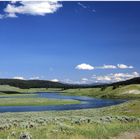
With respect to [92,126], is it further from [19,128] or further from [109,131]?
[19,128]

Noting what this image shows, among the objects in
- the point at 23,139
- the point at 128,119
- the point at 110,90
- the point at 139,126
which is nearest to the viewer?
the point at 23,139

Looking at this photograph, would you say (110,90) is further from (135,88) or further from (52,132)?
(52,132)

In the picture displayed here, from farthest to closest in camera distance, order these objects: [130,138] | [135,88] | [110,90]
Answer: [110,90] → [135,88] → [130,138]

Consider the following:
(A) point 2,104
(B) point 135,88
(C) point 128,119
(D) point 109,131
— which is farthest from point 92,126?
(B) point 135,88

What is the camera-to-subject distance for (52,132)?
2897 cm

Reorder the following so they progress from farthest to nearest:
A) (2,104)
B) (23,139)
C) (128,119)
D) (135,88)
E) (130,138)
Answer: (135,88) → (2,104) → (128,119) → (130,138) → (23,139)

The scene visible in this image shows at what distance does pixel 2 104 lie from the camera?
382ft

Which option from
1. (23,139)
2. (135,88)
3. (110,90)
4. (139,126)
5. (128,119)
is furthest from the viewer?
(110,90)

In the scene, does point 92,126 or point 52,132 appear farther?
point 92,126

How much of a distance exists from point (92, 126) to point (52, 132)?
5021 millimetres

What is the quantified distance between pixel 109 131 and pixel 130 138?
9.08 feet

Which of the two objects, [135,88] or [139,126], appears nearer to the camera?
[139,126]

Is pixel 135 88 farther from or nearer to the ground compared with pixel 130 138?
farther from the ground

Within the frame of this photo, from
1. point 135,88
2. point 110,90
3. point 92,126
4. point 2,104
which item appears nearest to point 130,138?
point 92,126
